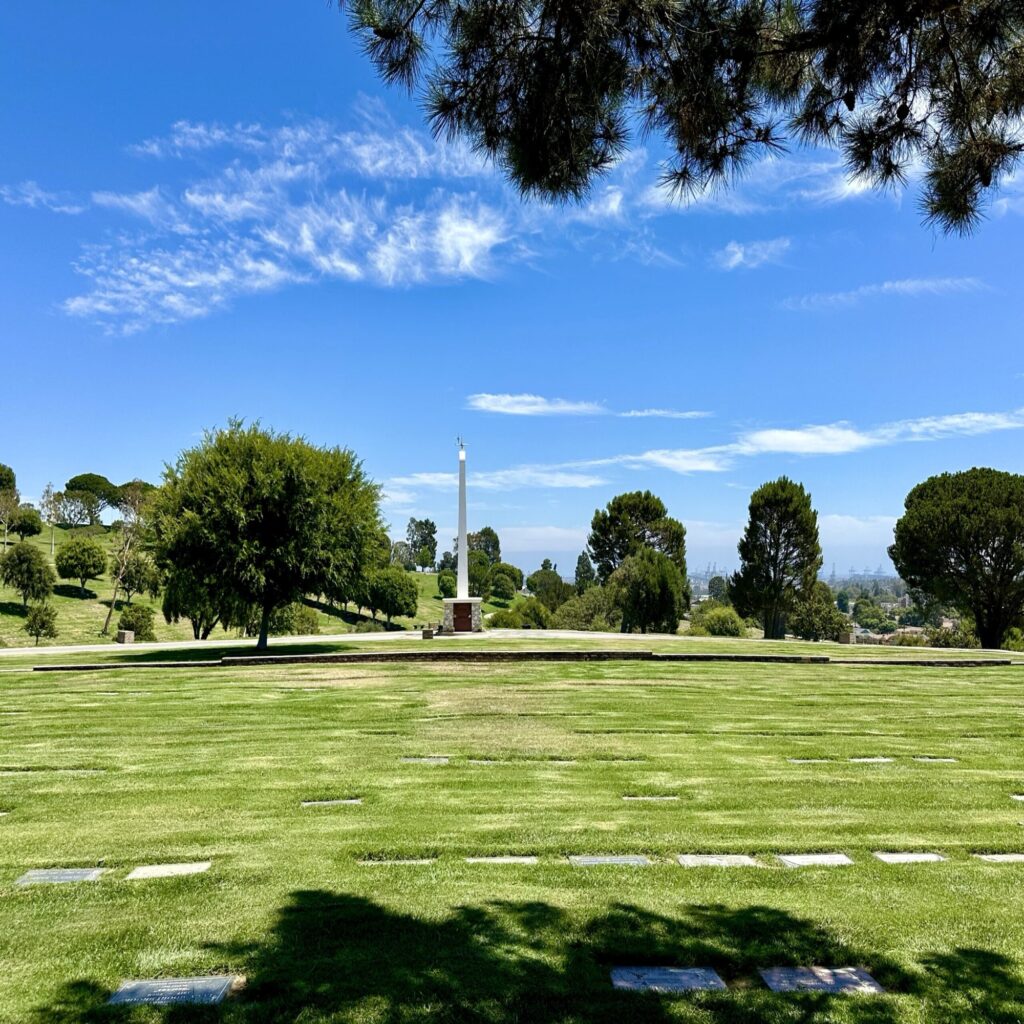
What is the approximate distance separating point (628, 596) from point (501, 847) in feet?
164

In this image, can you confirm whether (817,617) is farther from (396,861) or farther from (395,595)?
(396,861)

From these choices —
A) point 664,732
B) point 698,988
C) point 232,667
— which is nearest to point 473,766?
point 664,732

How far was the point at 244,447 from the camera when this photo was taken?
27.6 meters

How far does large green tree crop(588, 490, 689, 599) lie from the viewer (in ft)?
226

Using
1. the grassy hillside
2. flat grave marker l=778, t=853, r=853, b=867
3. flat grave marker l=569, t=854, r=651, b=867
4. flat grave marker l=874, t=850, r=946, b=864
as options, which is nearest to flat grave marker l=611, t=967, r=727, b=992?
flat grave marker l=569, t=854, r=651, b=867

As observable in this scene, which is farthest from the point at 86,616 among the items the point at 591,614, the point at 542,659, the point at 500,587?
the point at 500,587

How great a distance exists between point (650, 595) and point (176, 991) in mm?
52093

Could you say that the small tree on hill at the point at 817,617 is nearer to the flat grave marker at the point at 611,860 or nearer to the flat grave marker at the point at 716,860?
the flat grave marker at the point at 716,860

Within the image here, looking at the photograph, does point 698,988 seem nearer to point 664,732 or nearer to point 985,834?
point 985,834

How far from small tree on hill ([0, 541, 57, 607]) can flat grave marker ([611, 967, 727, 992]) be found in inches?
2386

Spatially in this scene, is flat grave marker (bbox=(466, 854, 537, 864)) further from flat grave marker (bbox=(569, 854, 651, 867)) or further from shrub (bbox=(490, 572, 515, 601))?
shrub (bbox=(490, 572, 515, 601))

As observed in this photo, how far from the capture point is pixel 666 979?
3.80 m

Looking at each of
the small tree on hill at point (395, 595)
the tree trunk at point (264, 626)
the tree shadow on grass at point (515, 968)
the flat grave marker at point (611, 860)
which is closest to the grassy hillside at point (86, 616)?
the small tree on hill at point (395, 595)

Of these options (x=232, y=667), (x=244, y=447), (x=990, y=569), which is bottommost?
(x=232, y=667)
